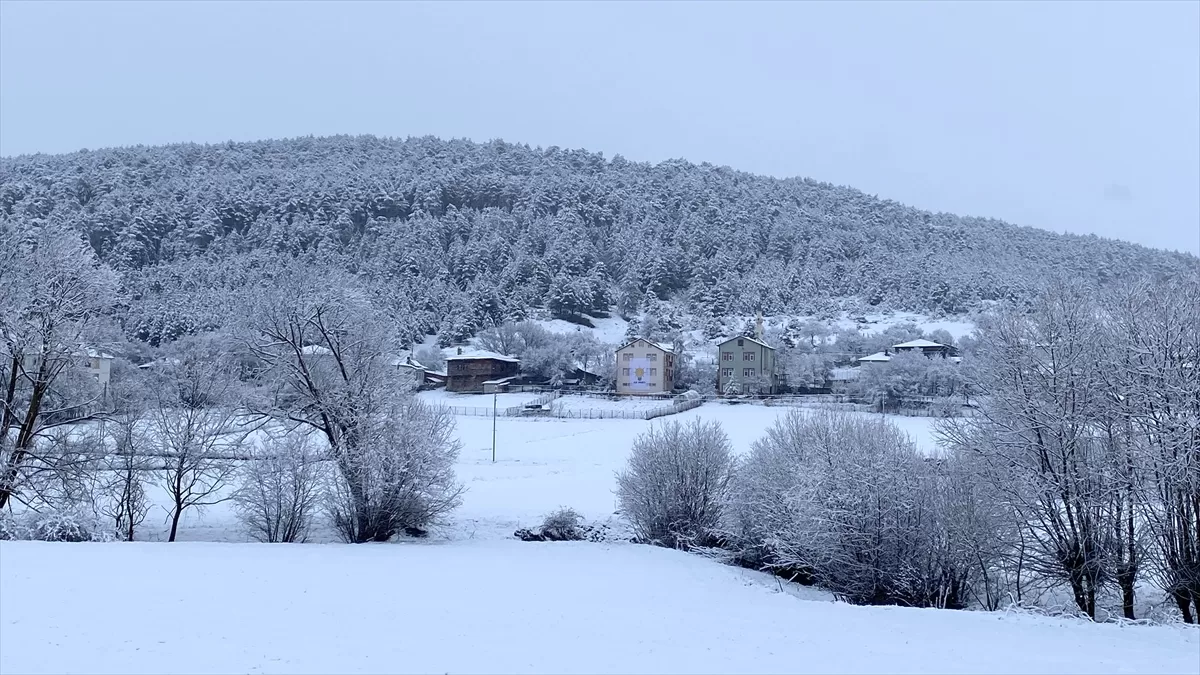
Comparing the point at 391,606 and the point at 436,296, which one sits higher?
the point at 436,296

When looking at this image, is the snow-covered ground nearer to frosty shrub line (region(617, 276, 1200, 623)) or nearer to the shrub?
the shrub

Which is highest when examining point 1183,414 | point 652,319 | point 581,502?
point 652,319

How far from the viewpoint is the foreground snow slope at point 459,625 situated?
36.5ft

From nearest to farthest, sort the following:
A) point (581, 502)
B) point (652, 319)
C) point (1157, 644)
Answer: point (1157, 644), point (581, 502), point (652, 319)

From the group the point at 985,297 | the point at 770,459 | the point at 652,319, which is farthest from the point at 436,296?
the point at 770,459

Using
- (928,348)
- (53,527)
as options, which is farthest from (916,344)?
(53,527)

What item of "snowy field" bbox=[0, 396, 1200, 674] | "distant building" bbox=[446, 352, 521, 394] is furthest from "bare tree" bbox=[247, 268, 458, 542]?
"distant building" bbox=[446, 352, 521, 394]

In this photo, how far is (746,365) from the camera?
83625 millimetres

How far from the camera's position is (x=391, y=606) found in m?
14.5

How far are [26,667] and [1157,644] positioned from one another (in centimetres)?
1672

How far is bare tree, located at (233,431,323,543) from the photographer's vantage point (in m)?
23.7

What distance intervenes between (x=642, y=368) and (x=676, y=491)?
2268 inches

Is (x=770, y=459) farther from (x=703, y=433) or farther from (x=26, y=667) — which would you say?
(x=26, y=667)

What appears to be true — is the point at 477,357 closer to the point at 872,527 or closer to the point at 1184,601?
the point at 872,527
